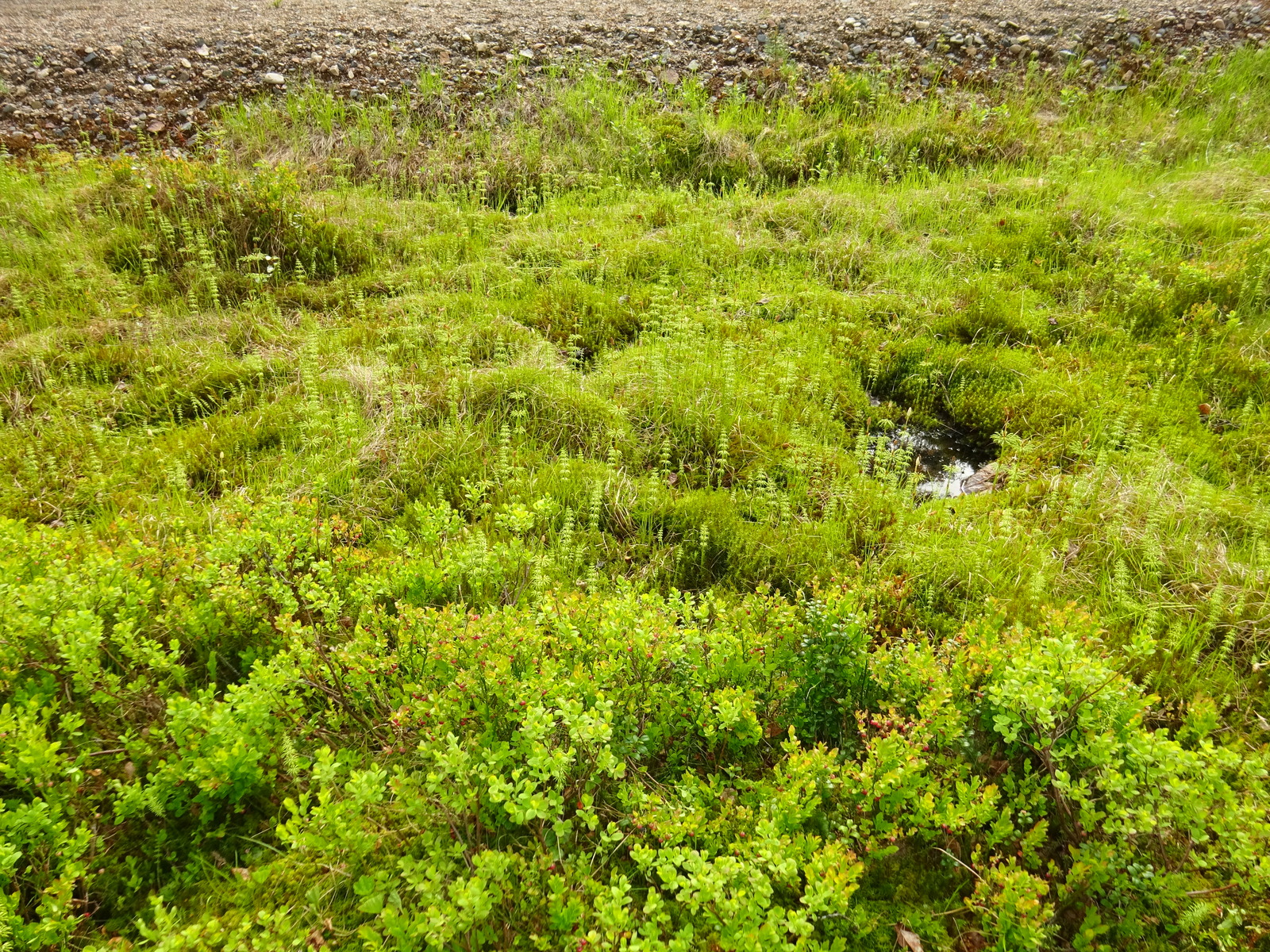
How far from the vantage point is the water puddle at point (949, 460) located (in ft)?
16.3

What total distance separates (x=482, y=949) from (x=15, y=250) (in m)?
7.47

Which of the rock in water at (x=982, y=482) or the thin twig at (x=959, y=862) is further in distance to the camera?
the rock in water at (x=982, y=482)

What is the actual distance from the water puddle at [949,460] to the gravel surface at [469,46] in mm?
7123

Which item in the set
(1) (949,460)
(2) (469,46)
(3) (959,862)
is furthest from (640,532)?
(2) (469,46)

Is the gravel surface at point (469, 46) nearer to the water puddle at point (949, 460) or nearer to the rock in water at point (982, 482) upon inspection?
the water puddle at point (949, 460)

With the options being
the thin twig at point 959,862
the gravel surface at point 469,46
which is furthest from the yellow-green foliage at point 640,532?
the gravel surface at point 469,46

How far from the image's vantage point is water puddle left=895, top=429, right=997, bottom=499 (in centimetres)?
495

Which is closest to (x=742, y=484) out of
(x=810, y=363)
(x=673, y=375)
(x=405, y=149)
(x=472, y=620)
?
(x=673, y=375)

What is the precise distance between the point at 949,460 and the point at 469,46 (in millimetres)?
10017

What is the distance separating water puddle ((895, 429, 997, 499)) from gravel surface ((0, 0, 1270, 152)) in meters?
7.12

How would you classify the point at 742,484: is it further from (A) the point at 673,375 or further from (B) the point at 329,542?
(B) the point at 329,542

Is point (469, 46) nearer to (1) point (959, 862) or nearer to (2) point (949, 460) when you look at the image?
(2) point (949, 460)

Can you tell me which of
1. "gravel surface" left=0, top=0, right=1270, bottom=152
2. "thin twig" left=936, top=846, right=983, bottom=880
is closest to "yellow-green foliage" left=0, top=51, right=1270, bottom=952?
"thin twig" left=936, top=846, right=983, bottom=880

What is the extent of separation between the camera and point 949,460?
525 cm
